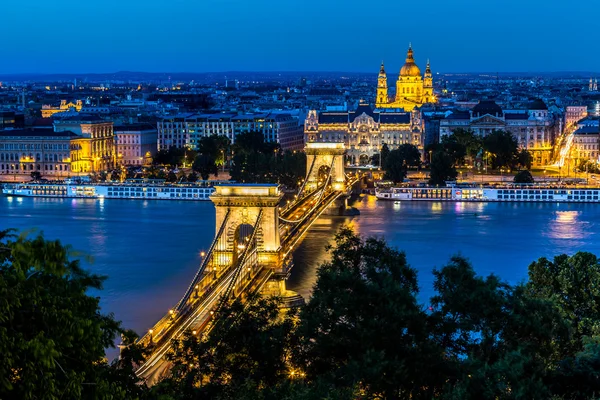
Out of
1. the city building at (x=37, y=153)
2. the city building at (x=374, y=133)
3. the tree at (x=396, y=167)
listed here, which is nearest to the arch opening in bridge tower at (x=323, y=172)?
the tree at (x=396, y=167)

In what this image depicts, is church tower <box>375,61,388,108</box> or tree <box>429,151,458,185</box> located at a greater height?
church tower <box>375,61,388,108</box>

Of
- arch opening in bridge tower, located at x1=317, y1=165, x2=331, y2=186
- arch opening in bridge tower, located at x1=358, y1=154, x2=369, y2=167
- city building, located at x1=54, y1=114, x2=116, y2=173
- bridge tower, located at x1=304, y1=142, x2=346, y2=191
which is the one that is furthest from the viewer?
arch opening in bridge tower, located at x1=358, y1=154, x2=369, y2=167

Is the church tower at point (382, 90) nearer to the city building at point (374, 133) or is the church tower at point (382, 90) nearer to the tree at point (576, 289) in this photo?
the city building at point (374, 133)

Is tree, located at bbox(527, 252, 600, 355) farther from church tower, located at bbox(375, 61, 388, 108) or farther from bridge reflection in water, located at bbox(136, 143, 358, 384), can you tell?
church tower, located at bbox(375, 61, 388, 108)

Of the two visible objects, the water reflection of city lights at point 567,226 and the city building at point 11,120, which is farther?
the city building at point 11,120

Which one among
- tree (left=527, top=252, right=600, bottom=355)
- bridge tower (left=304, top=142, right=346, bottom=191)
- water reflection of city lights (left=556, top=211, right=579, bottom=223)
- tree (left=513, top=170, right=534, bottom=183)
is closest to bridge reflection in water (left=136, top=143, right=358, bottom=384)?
tree (left=527, top=252, right=600, bottom=355)

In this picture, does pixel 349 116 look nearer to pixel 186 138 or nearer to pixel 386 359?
pixel 186 138
